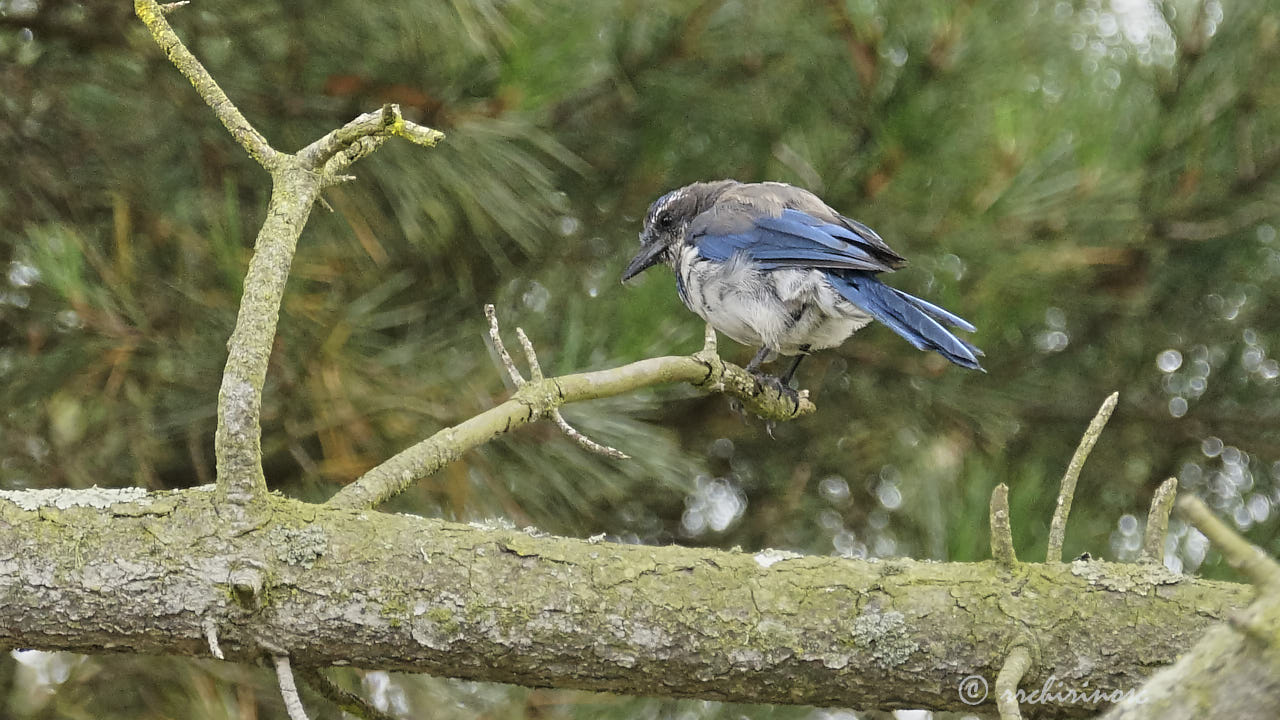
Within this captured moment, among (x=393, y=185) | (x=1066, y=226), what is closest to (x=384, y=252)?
(x=393, y=185)

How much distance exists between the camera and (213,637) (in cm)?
142

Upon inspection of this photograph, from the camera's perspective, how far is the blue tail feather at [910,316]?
2.45 m

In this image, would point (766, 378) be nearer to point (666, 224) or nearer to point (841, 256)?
point (841, 256)

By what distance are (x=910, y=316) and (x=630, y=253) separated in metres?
0.84

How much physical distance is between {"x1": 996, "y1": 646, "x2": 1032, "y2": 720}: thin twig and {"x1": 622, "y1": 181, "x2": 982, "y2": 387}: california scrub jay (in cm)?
140

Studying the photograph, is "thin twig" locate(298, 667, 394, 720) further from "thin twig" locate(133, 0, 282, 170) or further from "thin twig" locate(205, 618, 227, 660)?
"thin twig" locate(133, 0, 282, 170)

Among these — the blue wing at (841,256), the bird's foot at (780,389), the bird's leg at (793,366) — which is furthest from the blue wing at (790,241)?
the bird's foot at (780,389)

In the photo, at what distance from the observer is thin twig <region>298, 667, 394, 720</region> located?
157 centimetres

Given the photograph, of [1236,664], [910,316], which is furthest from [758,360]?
[1236,664]

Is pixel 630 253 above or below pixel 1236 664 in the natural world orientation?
above

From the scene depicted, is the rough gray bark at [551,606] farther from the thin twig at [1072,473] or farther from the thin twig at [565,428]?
the thin twig at [565,428]

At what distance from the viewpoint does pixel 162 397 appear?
8.42ft

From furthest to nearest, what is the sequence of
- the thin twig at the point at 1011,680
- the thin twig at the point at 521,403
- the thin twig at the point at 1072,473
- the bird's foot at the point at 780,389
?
1. the bird's foot at the point at 780,389
2. the thin twig at the point at 521,403
3. the thin twig at the point at 1072,473
4. the thin twig at the point at 1011,680

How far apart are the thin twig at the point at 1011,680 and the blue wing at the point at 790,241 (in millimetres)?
1426
